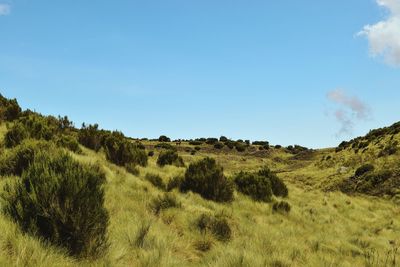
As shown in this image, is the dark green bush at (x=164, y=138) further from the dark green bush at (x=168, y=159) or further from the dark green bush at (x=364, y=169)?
the dark green bush at (x=168, y=159)

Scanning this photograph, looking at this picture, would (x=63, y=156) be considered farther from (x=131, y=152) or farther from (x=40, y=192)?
(x=131, y=152)

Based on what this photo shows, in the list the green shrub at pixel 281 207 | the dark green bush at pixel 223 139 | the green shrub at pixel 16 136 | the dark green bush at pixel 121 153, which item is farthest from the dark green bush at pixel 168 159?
the dark green bush at pixel 223 139

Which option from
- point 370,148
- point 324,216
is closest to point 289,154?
point 370,148

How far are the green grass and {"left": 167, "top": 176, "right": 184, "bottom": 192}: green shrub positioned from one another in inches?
21.9

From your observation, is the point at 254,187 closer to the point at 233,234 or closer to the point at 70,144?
the point at 233,234

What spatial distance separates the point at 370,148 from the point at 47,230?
3944 centimetres

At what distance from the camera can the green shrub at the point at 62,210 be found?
6.04 m

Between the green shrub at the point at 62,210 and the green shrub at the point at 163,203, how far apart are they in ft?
14.3

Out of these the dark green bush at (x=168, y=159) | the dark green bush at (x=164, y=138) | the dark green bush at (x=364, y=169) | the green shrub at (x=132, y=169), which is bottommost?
the green shrub at (x=132, y=169)

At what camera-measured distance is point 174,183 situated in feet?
51.6

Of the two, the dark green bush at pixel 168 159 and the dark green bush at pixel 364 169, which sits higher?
the dark green bush at pixel 364 169

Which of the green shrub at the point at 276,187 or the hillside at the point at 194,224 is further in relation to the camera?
the green shrub at the point at 276,187

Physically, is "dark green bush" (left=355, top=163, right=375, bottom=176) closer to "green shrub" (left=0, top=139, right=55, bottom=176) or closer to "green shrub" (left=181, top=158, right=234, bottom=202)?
"green shrub" (left=181, top=158, right=234, bottom=202)

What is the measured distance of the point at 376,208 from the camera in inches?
875
